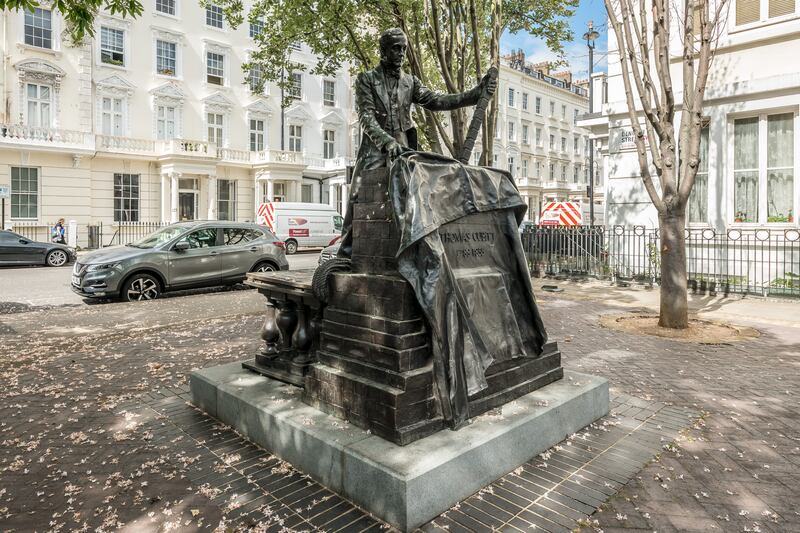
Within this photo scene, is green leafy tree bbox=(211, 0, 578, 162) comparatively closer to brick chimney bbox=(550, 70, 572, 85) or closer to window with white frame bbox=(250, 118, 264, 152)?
window with white frame bbox=(250, 118, 264, 152)

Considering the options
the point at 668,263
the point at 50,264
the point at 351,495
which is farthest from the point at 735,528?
the point at 50,264

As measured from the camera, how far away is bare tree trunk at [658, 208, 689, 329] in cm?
866

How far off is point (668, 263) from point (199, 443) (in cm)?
795

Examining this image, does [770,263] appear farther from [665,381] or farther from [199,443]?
[199,443]

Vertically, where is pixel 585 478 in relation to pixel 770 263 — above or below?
below

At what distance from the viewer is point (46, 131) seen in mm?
26406

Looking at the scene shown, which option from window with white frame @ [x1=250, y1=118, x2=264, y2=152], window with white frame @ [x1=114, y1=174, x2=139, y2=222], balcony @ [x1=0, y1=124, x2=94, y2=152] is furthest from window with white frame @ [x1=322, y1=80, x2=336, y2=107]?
balcony @ [x1=0, y1=124, x2=94, y2=152]

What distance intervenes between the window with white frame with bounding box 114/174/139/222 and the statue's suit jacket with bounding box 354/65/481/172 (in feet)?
98.1

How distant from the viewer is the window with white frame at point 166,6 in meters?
30.6

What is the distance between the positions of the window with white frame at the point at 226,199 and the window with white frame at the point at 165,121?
4088 millimetres

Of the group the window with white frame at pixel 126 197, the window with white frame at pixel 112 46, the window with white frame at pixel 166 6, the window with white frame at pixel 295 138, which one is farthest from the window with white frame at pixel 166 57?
the window with white frame at pixel 295 138

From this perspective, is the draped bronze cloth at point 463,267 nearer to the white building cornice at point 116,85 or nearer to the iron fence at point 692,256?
the iron fence at point 692,256

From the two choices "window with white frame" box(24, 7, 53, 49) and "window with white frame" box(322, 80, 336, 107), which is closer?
"window with white frame" box(24, 7, 53, 49)

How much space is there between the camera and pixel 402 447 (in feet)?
11.1
